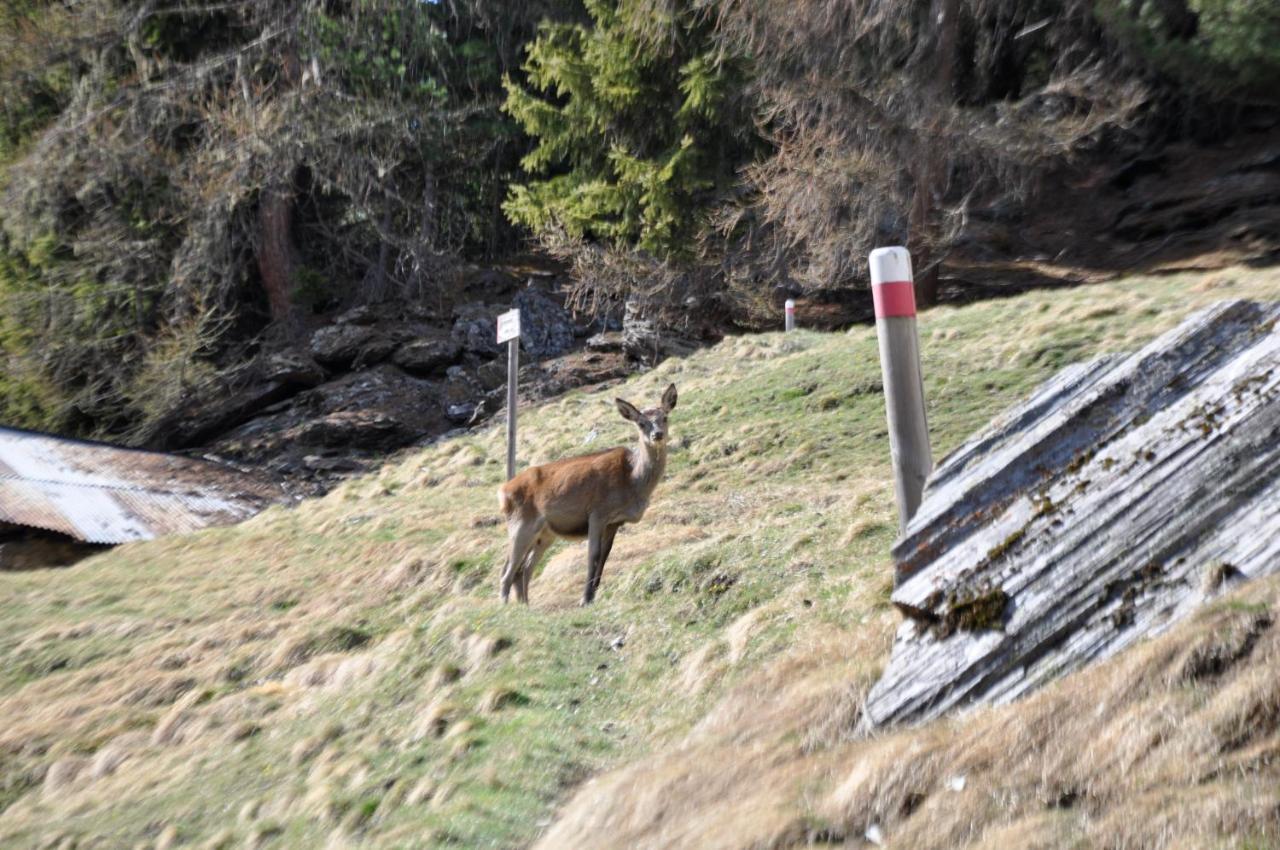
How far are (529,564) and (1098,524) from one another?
23.8 ft

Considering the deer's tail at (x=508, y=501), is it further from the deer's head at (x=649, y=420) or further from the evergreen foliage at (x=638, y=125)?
the evergreen foliage at (x=638, y=125)

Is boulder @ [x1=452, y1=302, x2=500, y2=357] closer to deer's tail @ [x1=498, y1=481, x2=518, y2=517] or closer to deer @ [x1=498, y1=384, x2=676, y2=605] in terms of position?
deer's tail @ [x1=498, y1=481, x2=518, y2=517]

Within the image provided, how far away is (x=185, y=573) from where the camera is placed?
17422mm

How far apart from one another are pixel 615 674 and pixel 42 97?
98.2 feet

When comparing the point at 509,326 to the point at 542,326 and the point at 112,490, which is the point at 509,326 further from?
the point at 542,326

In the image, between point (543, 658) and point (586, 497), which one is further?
point (586, 497)

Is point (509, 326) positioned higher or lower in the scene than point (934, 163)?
lower

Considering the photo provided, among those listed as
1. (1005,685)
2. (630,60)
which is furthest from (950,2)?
(1005,685)

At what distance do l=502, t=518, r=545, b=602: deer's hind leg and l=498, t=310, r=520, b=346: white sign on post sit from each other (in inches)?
125

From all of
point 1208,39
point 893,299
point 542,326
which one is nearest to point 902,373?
point 893,299

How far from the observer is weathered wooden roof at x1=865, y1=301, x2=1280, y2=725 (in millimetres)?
5008

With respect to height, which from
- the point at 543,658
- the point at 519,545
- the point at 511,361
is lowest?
the point at 519,545

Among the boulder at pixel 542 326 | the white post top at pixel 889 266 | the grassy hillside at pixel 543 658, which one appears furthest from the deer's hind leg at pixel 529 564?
the boulder at pixel 542 326

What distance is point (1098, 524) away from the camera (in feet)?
17.6
